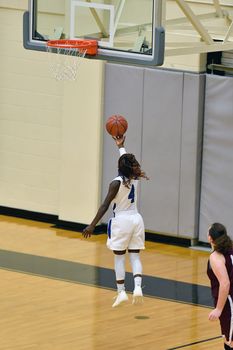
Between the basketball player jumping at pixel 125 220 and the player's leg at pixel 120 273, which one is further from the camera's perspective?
the player's leg at pixel 120 273

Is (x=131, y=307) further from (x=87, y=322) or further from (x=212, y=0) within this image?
(x=212, y=0)

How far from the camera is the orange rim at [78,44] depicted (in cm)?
1215

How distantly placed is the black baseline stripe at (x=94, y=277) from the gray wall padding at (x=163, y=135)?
179 centimetres

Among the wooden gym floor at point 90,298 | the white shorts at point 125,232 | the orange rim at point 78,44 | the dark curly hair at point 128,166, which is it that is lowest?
the wooden gym floor at point 90,298

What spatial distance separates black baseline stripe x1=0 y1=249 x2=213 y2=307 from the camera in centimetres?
1185

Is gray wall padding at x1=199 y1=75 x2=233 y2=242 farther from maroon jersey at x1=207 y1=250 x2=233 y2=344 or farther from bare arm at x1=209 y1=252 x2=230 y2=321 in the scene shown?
bare arm at x1=209 y1=252 x2=230 y2=321

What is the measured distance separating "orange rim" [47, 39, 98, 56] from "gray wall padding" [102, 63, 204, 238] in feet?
7.03

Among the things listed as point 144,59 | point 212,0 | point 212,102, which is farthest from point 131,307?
point 212,0

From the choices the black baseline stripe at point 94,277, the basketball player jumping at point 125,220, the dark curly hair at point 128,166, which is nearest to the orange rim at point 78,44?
the basketball player jumping at point 125,220

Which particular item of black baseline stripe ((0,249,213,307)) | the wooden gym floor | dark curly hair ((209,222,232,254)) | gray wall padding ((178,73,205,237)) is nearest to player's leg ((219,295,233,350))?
dark curly hair ((209,222,232,254))

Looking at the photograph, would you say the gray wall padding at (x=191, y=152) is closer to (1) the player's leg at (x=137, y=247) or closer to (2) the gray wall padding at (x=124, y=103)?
(2) the gray wall padding at (x=124, y=103)

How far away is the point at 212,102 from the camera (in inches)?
551

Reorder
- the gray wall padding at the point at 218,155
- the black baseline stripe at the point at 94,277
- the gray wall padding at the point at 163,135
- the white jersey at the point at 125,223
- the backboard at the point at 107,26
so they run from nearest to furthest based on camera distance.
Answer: the white jersey at the point at 125,223, the backboard at the point at 107,26, the black baseline stripe at the point at 94,277, the gray wall padding at the point at 218,155, the gray wall padding at the point at 163,135

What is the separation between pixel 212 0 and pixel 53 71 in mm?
2582
